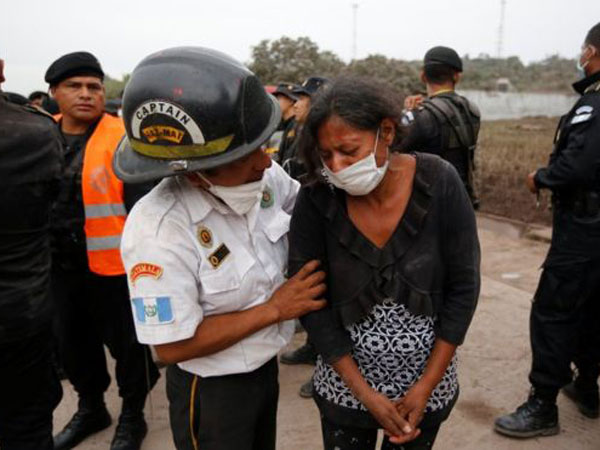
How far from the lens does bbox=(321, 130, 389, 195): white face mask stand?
140 cm

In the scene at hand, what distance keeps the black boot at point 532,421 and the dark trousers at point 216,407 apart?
1734 millimetres

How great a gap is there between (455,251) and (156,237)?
2.83 feet

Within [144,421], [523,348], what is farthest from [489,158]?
[144,421]

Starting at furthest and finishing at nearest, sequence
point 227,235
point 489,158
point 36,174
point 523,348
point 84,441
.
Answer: point 489,158
point 523,348
point 84,441
point 36,174
point 227,235

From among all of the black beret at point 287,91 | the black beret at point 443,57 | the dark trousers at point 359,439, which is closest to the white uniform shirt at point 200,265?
the dark trousers at point 359,439

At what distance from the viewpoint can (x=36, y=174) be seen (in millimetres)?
1912

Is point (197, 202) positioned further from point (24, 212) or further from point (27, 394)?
point (27, 394)

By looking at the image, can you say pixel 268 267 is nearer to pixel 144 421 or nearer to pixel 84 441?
pixel 144 421

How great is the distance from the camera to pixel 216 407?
1.49 meters

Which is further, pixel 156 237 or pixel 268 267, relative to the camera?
pixel 268 267

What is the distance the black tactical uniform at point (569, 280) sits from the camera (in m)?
2.49

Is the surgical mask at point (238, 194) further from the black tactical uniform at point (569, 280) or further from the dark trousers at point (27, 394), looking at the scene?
the black tactical uniform at point (569, 280)

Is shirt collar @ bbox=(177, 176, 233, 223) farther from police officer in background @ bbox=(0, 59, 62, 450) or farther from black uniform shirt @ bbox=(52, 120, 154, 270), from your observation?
black uniform shirt @ bbox=(52, 120, 154, 270)

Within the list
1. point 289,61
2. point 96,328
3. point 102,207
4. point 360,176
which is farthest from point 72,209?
point 289,61
